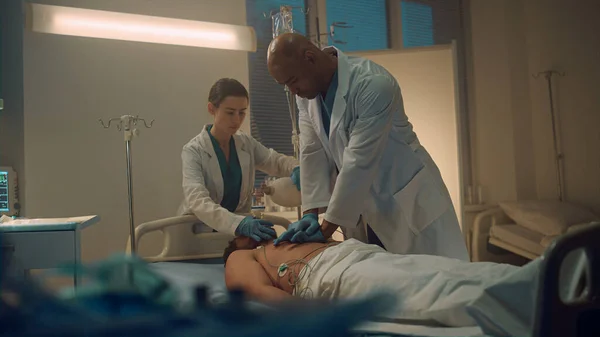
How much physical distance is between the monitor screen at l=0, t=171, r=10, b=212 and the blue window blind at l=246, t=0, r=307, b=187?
39.9 inches

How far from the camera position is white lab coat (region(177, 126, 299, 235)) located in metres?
1.62

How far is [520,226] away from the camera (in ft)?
5.98

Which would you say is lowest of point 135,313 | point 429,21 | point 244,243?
point 244,243

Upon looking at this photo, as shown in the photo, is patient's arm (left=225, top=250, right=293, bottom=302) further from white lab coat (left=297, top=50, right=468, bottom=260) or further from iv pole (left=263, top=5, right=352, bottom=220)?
iv pole (left=263, top=5, right=352, bottom=220)

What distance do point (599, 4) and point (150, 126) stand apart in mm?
1652

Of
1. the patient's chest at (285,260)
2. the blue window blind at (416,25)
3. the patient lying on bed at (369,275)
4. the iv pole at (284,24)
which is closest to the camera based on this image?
the patient lying on bed at (369,275)

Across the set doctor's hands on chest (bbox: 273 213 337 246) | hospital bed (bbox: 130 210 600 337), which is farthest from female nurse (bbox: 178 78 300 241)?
hospital bed (bbox: 130 210 600 337)

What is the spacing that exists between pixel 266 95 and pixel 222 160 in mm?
689

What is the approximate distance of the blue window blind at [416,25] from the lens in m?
2.53

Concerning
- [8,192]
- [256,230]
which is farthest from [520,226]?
[8,192]

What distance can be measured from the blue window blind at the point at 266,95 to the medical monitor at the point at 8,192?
993mm

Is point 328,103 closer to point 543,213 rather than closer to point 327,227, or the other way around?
point 327,227

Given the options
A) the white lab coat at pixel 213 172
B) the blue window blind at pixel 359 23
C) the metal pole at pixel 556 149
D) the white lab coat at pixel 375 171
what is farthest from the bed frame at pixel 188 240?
the blue window blind at pixel 359 23

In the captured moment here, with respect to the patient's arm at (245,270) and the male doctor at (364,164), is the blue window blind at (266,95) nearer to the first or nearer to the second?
the male doctor at (364,164)
